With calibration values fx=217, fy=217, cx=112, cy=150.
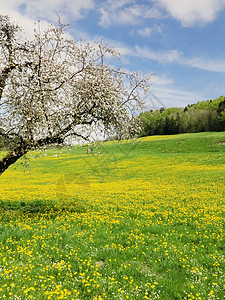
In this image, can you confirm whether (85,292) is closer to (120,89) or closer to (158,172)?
(120,89)

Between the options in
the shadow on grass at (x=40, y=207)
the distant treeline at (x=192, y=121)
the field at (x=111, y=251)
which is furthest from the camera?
the distant treeline at (x=192, y=121)

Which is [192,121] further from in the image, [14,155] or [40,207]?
[14,155]

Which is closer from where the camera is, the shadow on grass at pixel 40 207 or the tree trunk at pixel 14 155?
the tree trunk at pixel 14 155

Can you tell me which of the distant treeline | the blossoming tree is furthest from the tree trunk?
the distant treeline

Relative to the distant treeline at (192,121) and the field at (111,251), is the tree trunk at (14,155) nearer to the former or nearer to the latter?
the field at (111,251)

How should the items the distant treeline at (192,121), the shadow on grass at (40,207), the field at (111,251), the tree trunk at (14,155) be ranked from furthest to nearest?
the distant treeline at (192,121), the shadow on grass at (40,207), the tree trunk at (14,155), the field at (111,251)

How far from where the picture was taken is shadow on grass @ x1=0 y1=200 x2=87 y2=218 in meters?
13.7

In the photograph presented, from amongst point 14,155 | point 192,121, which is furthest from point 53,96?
point 192,121

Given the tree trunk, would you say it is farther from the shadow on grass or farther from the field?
the shadow on grass

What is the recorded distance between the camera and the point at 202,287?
20.9 feet

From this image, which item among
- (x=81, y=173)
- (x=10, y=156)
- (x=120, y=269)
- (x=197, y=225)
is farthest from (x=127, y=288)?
(x=81, y=173)

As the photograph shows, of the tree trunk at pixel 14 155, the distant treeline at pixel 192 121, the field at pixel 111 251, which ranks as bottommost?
the field at pixel 111 251

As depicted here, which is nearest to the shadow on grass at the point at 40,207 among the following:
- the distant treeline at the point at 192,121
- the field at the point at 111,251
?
the field at the point at 111,251

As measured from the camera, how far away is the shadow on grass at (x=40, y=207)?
13.7 m
